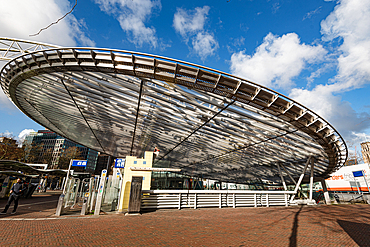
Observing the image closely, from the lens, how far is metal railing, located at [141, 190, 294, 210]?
38.3 feet

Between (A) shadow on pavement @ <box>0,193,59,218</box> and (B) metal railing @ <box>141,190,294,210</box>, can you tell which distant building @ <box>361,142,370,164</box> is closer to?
(B) metal railing @ <box>141,190,294,210</box>

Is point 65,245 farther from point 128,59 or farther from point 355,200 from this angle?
point 355,200

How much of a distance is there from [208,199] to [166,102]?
7487 mm

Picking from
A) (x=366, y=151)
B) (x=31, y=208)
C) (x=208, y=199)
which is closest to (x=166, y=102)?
(x=208, y=199)

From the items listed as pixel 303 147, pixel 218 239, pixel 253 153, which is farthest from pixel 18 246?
pixel 253 153

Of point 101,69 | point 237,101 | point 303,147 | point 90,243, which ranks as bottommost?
point 90,243

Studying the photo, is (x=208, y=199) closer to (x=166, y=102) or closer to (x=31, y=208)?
(x=166, y=102)

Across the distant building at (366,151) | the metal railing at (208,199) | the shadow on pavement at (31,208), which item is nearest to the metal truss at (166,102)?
the metal railing at (208,199)

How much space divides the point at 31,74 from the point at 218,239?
44.1ft

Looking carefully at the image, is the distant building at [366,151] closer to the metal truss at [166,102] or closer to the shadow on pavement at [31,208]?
the metal truss at [166,102]

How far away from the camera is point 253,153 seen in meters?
21.5

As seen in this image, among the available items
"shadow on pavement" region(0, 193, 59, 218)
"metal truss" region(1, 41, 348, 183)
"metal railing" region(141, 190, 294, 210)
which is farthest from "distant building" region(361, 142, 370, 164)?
"shadow on pavement" region(0, 193, 59, 218)

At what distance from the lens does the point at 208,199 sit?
43.5 ft

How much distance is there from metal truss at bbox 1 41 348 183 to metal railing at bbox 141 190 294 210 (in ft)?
15.7
